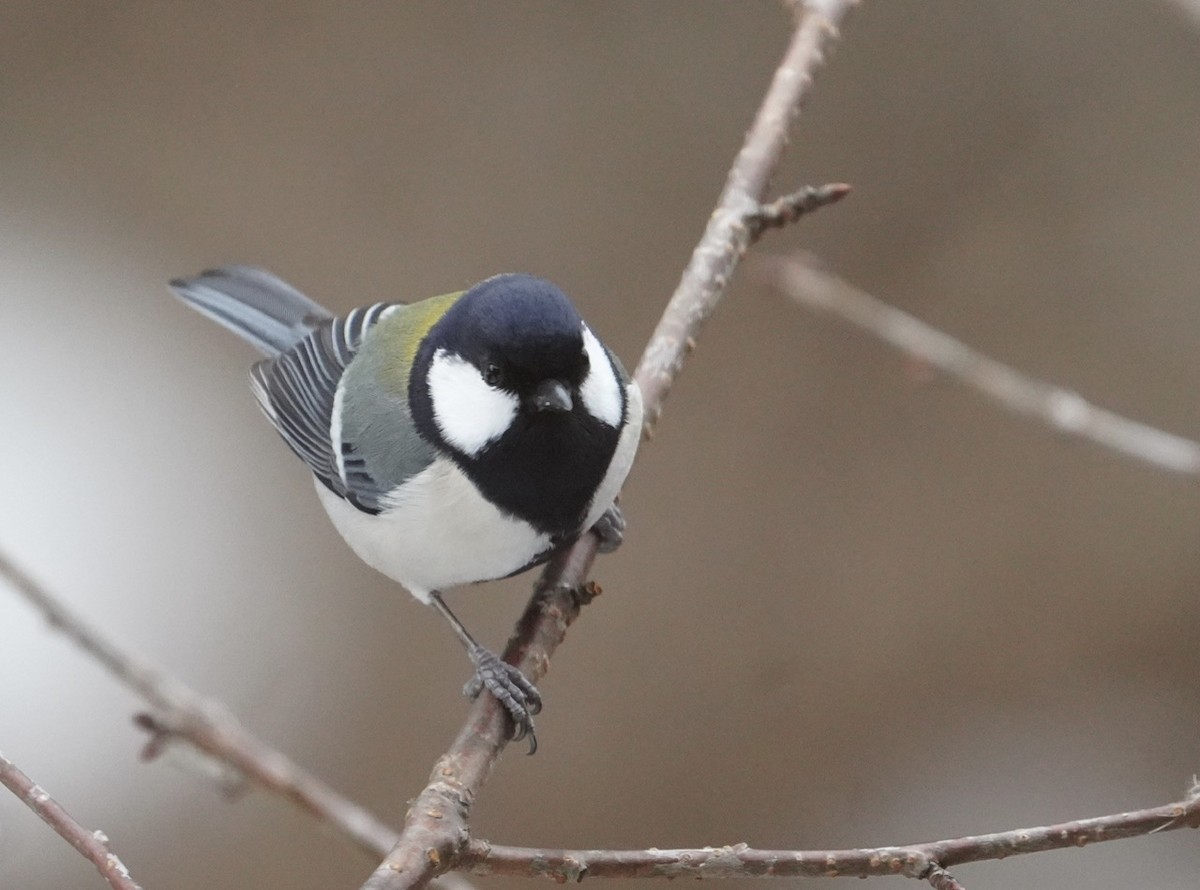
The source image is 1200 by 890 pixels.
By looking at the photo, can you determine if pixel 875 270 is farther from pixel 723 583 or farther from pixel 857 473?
pixel 723 583

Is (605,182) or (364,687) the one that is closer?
(364,687)

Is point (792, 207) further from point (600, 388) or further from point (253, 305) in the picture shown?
point (253, 305)

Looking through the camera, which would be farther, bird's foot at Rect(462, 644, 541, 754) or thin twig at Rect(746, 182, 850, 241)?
thin twig at Rect(746, 182, 850, 241)

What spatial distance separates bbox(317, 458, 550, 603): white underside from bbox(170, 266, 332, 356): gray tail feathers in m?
0.59

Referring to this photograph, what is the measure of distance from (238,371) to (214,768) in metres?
2.34

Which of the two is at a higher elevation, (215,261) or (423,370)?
(215,261)

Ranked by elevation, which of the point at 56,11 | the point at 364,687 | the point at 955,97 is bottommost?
the point at 364,687

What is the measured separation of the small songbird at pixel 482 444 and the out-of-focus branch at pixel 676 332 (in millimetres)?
38

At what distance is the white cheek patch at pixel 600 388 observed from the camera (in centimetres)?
142

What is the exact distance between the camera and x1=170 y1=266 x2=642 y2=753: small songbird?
1.36 meters

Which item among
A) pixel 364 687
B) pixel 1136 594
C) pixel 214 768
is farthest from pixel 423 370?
pixel 1136 594

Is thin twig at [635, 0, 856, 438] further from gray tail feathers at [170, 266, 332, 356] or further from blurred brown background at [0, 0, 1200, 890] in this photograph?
blurred brown background at [0, 0, 1200, 890]

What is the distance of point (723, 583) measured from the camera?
338 centimetres

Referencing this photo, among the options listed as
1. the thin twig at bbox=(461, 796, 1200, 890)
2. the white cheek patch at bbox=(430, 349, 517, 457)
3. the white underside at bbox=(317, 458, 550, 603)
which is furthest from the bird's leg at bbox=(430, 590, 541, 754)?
the thin twig at bbox=(461, 796, 1200, 890)
